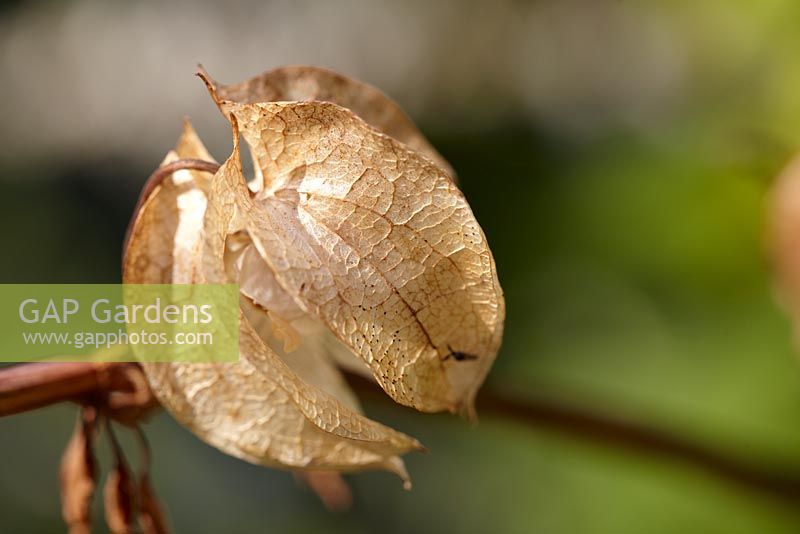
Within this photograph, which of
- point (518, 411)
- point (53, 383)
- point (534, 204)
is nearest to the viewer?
point (53, 383)

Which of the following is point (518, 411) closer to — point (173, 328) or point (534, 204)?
point (173, 328)

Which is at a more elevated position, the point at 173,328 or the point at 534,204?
the point at 173,328

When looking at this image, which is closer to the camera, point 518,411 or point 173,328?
point 173,328

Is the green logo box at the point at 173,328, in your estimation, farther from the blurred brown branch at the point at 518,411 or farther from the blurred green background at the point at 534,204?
the blurred green background at the point at 534,204

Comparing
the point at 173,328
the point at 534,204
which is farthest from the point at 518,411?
the point at 534,204

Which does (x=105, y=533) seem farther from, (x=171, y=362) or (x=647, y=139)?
(x=171, y=362)

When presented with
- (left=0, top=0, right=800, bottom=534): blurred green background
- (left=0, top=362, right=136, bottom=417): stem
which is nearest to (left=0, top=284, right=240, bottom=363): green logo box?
(left=0, top=362, right=136, bottom=417): stem

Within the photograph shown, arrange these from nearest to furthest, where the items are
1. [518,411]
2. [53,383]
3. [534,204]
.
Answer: [53,383] → [518,411] → [534,204]
